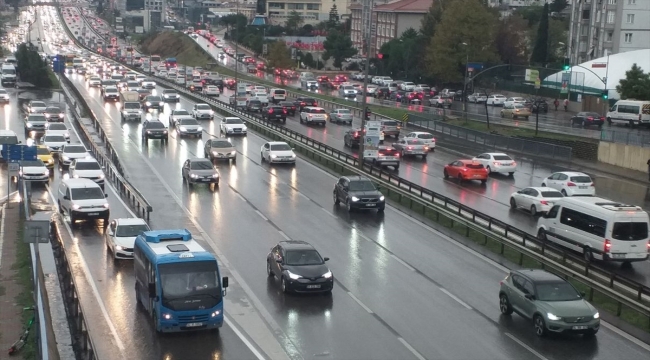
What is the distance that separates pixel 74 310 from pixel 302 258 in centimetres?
640

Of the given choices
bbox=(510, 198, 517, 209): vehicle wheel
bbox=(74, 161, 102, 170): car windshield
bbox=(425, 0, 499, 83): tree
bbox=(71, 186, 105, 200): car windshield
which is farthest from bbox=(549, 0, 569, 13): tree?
bbox=(71, 186, 105, 200): car windshield

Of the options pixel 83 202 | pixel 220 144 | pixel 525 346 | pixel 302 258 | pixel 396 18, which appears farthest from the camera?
pixel 396 18

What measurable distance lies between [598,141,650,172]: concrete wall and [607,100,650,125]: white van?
18160mm

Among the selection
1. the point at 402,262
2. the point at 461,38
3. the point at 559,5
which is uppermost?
the point at 559,5

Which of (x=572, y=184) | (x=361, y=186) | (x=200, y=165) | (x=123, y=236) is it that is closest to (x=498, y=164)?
(x=572, y=184)

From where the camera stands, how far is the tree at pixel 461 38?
10569cm

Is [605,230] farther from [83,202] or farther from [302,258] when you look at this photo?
[83,202]

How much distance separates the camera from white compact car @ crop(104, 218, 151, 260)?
29031 mm

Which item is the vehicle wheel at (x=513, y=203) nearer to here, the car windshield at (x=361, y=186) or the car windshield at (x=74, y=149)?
the car windshield at (x=361, y=186)

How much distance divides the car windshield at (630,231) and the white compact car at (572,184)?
1286 cm

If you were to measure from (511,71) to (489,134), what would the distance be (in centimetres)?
5520

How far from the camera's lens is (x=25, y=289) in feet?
82.5

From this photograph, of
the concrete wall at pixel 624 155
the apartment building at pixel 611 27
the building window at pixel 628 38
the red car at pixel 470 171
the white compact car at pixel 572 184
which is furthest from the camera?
the building window at pixel 628 38

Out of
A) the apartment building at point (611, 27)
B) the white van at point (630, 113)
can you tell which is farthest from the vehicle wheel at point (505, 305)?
the apartment building at point (611, 27)
